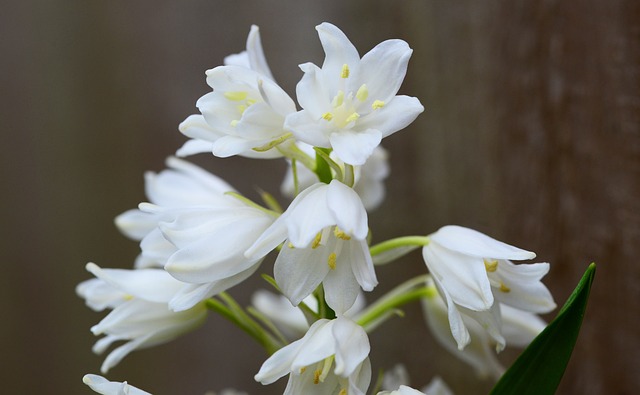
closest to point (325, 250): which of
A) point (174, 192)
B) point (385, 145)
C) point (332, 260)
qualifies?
point (332, 260)

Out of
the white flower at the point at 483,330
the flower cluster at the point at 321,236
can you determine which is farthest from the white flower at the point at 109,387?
the white flower at the point at 483,330

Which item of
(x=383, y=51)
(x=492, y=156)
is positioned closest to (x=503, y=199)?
(x=492, y=156)

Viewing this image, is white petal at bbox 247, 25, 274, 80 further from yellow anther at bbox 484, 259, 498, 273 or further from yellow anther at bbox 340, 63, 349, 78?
yellow anther at bbox 484, 259, 498, 273

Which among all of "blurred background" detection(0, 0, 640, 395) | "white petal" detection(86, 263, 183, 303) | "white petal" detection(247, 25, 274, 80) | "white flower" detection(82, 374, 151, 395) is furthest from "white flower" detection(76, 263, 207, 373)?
"blurred background" detection(0, 0, 640, 395)

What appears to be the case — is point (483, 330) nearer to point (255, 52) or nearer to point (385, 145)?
point (255, 52)

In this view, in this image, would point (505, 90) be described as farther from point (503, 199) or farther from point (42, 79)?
point (42, 79)

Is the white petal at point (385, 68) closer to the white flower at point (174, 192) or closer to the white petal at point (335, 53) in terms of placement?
the white petal at point (335, 53)
